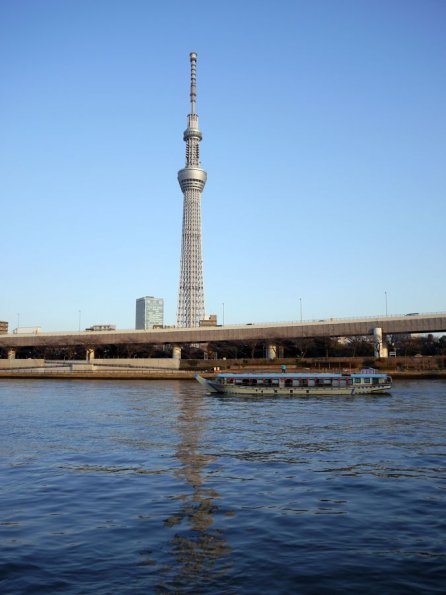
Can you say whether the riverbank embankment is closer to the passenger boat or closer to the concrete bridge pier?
the concrete bridge pier

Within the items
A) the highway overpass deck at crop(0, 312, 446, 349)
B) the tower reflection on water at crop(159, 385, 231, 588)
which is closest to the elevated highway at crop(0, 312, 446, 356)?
the highway overpass deck at crop(0, 312, 446, 349)

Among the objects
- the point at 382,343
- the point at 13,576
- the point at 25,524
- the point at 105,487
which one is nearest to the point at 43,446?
the point at 105,487

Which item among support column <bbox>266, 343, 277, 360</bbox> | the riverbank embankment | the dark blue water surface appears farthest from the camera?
support column <bbox>266, 343, 277, 360</bbox>

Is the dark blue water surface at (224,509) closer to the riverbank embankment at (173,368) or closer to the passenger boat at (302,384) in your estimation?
the passenger boat at (302,384)

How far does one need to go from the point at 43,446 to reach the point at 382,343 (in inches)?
3809

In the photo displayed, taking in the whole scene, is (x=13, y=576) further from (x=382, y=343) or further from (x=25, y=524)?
(x=382, y=343)

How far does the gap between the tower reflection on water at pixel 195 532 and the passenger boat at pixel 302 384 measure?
3988cm

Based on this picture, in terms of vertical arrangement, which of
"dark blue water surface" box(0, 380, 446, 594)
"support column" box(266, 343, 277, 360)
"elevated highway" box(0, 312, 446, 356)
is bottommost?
"dark blue water surface" box(0, 380, 446, 594)

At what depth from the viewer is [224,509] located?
699 inches

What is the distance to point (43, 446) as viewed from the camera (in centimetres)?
3048

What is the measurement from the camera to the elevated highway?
116188 mm

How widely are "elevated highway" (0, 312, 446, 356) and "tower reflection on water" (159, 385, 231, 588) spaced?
96082mm

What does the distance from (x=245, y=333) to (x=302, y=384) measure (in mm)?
63427

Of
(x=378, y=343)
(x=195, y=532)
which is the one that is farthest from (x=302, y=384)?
(x=195, y=532)
